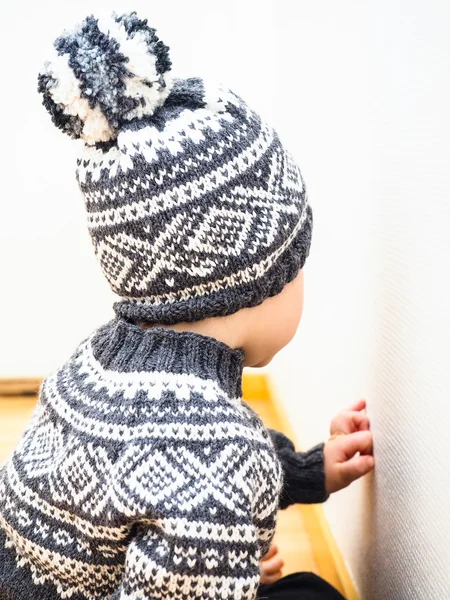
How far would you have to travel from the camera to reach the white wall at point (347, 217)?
0.63 metres

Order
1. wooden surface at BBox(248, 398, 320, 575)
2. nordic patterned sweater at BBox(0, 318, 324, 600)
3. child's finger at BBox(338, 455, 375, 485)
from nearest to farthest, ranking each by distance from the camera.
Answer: nordic patterned sweater at BBox(0, 318, 324, 600)
child's finger at BBox(338, 455, 375, 485)
wooden surface at BBox(248, 398, 320, 575)

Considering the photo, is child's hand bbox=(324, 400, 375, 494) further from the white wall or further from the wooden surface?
the wooden surface

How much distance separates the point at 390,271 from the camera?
0.74m

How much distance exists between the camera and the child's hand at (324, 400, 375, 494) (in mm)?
851

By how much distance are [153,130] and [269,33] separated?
2.85 feet

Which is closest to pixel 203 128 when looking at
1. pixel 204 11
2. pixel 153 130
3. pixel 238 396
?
pixel 153 130

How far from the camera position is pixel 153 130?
63 centimetres

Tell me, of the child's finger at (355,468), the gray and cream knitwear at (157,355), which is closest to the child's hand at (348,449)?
the child's finger at (355,468)

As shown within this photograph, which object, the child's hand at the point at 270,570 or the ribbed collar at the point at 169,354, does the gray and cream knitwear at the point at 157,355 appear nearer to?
the ribbed collar at the point at 169,354

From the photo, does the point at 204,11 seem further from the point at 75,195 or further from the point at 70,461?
the point at 70,461

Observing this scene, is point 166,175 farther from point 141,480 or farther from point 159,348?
point 141,480

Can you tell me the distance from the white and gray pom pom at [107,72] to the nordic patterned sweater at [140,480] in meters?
0.20

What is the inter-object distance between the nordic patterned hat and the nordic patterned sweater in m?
0.06

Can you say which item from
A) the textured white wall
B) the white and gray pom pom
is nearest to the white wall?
the textured white wall
